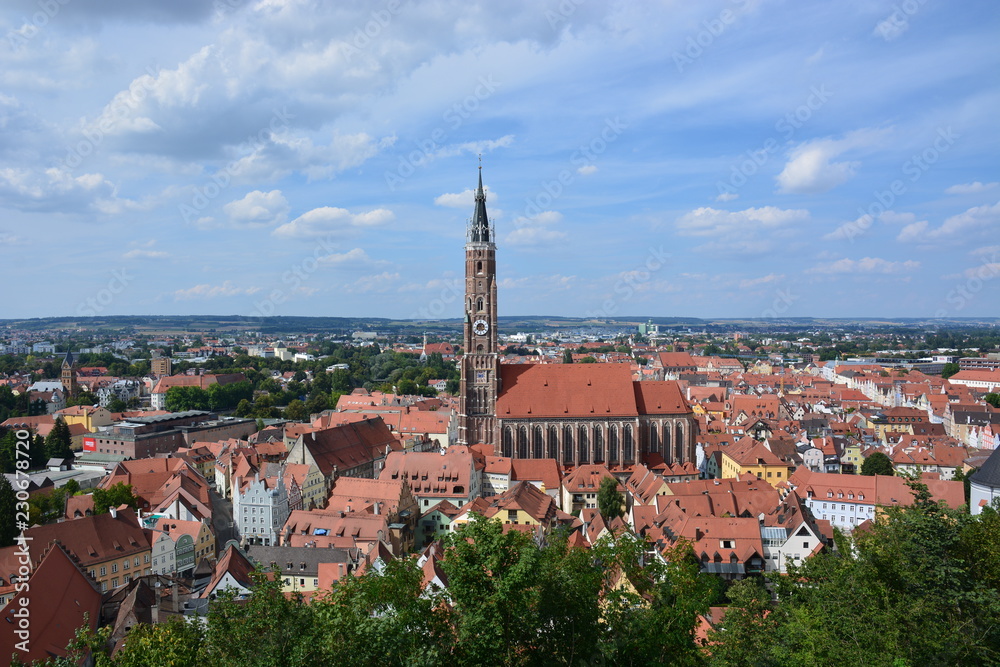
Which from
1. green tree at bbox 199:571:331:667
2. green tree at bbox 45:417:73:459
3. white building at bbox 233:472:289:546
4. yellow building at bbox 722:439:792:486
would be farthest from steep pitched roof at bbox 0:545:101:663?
green tree at bbox 45:417:73:459

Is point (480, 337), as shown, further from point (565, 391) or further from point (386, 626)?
point (386, 626)

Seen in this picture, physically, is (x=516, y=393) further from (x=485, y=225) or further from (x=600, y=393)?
(x=485, y=225)

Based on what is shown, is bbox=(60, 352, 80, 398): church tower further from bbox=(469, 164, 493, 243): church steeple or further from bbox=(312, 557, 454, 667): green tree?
bbox=(312, 557, 454, 667): green tree

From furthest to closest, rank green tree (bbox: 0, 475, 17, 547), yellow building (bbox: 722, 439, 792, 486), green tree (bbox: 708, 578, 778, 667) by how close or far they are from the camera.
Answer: yellow building (bbox: 722, 439, 792, 486), green tree (bbox: 0, 475, 17, 547), green tree (bbox: 708, 578, 778, 667)

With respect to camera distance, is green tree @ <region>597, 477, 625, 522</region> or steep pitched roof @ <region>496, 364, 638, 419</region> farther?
steep pitched roof @ <region>496, 364, 638, 419</region>

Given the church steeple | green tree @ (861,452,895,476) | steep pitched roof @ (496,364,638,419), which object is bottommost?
green tree @ (861,452,895,476)

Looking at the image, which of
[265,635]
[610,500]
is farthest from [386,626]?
[610,500]

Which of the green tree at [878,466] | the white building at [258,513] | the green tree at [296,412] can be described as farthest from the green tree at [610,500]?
the green tree at [296,412]
